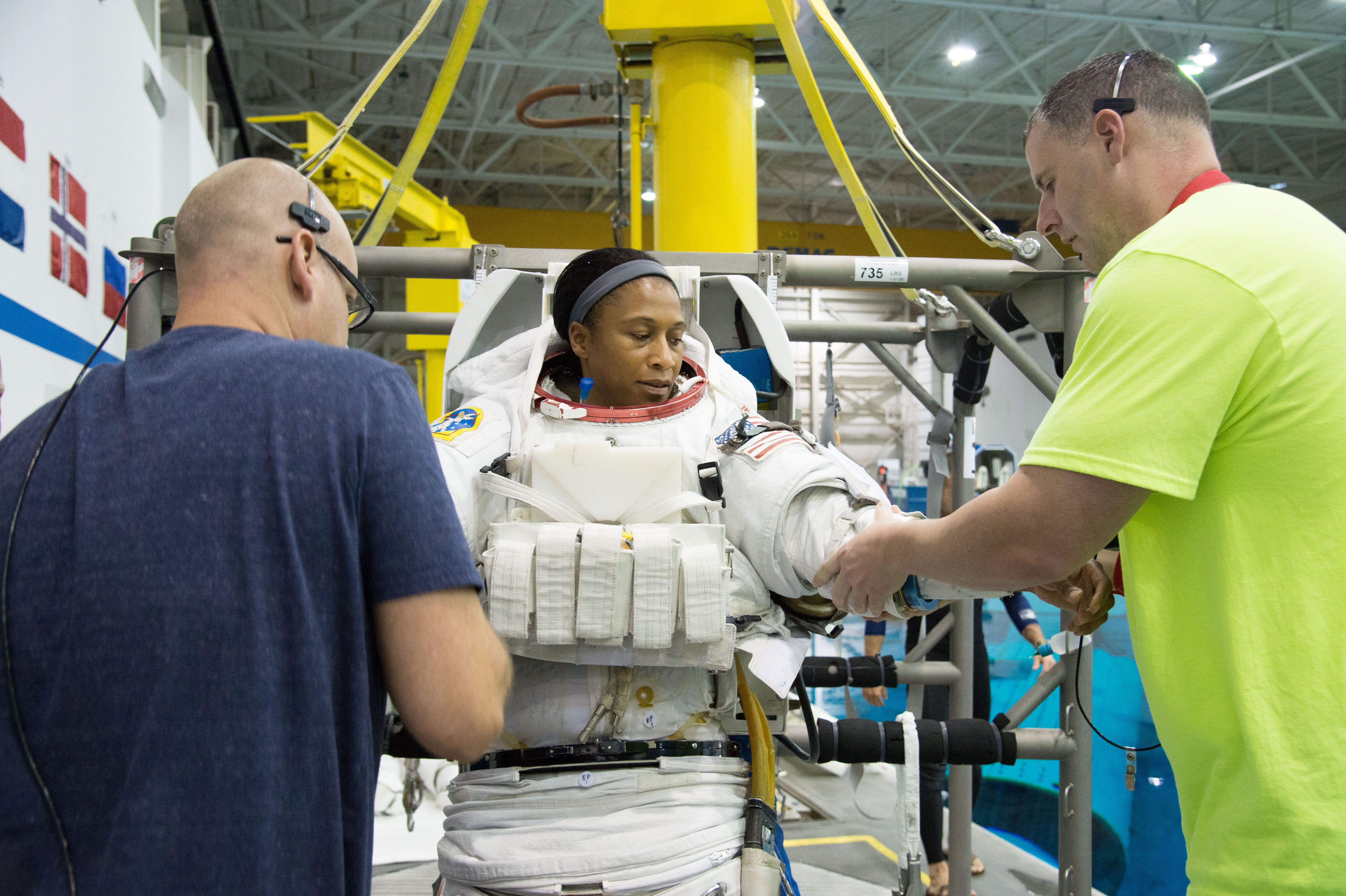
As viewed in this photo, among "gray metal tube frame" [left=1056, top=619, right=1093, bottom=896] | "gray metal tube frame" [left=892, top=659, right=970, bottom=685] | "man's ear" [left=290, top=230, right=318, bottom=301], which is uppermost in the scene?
"man's ear" [left=290, top=230, right=318, bottom=301]

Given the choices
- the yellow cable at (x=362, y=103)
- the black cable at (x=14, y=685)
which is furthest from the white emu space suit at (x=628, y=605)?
the yellow cable at (x=362, y=103)

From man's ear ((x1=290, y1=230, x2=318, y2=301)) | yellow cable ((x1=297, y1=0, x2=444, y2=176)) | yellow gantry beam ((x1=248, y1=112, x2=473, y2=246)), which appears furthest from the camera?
yellow gantry beam ((x1=248, y1=112, x2=473, y2=246))

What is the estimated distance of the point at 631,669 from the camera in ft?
5.78

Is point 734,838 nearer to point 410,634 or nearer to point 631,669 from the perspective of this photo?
point 631,669

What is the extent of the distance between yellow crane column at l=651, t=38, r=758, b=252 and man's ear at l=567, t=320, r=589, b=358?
1200mm

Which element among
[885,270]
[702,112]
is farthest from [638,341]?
[702,112]

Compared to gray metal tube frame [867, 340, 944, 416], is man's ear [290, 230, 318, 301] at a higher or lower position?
lower

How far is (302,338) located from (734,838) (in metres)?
1.14

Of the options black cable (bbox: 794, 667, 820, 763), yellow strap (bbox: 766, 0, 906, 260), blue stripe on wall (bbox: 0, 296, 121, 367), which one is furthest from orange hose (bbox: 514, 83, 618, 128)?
black cable (bbox: 794, 667, 820, 763)

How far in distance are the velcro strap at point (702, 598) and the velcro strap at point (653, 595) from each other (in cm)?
3

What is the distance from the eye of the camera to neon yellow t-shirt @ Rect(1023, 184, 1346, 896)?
3.29ft

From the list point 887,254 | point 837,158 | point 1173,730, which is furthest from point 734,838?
point 837,158

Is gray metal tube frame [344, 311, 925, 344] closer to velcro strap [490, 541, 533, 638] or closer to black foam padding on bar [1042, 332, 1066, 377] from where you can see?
black foam padding on bar [1042, 332, 1066, 377]

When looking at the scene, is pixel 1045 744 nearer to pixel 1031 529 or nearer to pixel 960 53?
pixel 1031 529
